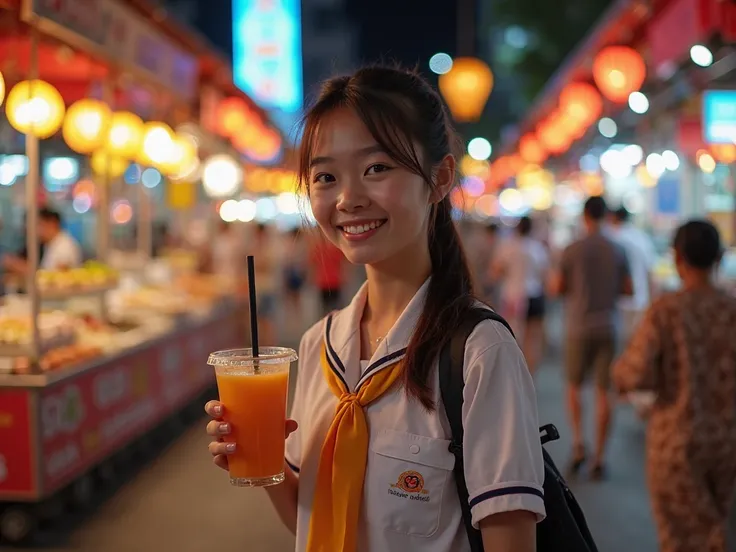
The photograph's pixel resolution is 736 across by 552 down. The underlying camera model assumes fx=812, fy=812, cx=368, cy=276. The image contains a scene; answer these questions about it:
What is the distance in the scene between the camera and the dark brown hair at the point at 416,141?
1799 mm

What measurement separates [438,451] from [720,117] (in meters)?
8.26

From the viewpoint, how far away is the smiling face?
183 cm

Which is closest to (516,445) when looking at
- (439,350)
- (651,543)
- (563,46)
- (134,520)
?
(439,350)

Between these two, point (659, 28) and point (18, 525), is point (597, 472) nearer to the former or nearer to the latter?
point (659, 28)

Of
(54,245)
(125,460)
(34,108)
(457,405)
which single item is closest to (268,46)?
(54,245)

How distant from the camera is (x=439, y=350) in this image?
178 centimetres

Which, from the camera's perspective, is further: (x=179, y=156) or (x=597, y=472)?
(x=179, y=156)

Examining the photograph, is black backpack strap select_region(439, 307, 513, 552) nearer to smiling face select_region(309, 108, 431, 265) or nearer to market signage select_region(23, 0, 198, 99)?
smiling face select_region(309, 108, 431, 265)

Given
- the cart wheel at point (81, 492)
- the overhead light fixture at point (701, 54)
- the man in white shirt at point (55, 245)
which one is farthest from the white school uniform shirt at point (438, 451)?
the man in white shirt at point (55, 245)

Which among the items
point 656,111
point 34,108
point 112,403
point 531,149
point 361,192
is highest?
point 531,149

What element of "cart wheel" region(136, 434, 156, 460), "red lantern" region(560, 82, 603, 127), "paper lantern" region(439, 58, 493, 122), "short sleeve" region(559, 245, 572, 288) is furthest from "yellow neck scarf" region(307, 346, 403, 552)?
"paper lantern" region(439, 58, 493, 122)

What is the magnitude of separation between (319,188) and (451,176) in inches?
13.5

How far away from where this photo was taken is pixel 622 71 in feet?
26.8

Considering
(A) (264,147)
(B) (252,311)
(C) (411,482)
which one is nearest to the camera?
(C) (411,482)
